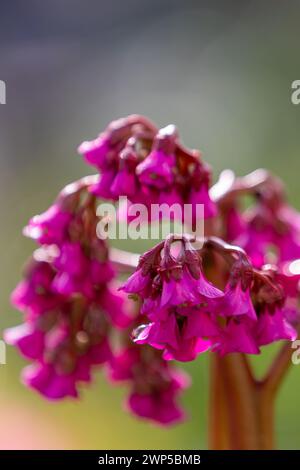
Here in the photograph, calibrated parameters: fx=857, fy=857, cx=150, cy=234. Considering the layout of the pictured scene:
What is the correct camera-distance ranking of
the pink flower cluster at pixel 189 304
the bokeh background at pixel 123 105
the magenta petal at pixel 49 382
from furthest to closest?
the bokeh background at pixel 123 105 → the magenta petal at pixel 49 382 → the pink flower cluster at pixel 189 304

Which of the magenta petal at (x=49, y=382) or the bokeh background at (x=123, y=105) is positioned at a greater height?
the bokeh background at (x=123, y=105)

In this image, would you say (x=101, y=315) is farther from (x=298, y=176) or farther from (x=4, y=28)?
(x=4, y=28)

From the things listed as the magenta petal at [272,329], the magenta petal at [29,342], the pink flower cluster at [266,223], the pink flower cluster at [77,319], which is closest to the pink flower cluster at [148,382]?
the pink flower cluster at [77,319]

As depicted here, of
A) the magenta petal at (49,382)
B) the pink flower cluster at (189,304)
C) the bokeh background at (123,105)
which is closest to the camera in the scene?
the pink flower cluster at (189,304)

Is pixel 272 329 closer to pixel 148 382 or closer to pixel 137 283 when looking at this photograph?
pixel 137 283

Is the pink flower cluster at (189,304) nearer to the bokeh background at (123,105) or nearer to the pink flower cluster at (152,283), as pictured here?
the pink flower cluster at (152,283)

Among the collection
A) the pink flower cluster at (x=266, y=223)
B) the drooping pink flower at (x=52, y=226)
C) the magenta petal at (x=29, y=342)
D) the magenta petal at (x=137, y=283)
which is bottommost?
the magenta petal at (x=137, y=283)

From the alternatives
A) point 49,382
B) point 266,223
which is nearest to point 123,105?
point 266,223
